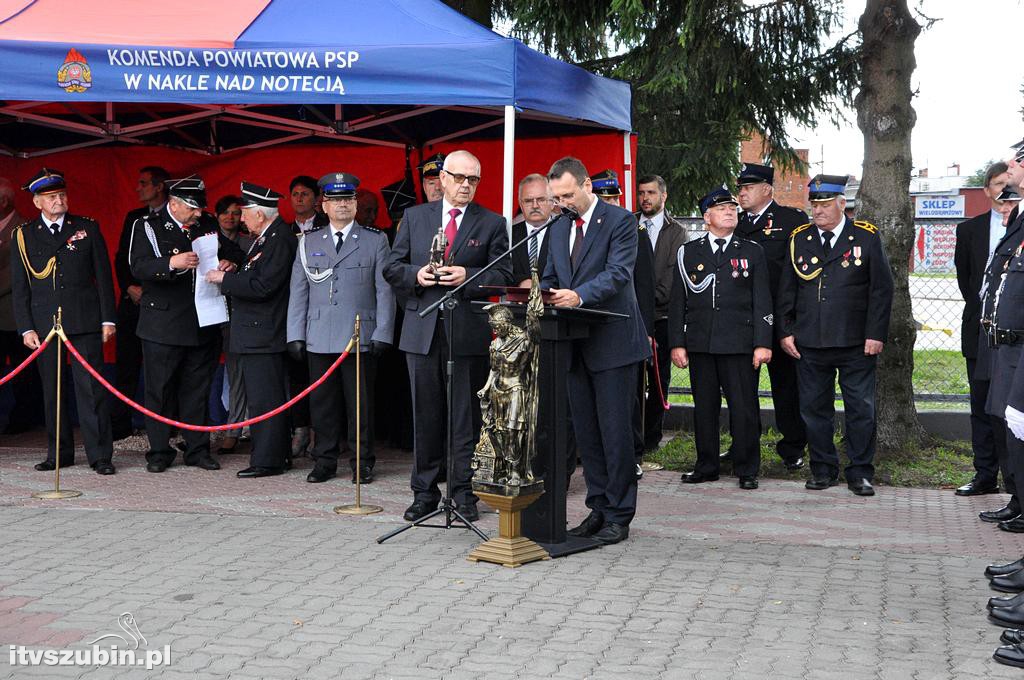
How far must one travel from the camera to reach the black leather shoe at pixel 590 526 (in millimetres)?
6152

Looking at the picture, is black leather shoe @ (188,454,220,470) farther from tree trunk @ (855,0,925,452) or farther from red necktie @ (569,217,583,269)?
tree trunk @ (855,0,925,452)

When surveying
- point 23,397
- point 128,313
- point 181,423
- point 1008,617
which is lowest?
point 1008,617

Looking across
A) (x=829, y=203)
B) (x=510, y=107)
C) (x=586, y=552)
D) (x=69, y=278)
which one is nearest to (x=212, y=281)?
(x=69, y=278)

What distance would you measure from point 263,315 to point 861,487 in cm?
411

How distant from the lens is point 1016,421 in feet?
14.7

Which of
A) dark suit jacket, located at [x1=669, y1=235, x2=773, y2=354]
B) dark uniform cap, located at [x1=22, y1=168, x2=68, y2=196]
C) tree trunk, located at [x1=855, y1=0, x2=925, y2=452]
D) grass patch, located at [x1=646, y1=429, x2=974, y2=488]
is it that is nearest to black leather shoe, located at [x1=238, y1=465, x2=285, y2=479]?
dark uniform cap, located at [x1=22, y1=168, x2=68, y2=196]

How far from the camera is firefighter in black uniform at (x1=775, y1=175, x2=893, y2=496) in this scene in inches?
288

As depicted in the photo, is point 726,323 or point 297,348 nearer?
point 726,323

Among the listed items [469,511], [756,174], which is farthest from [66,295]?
[756,174]

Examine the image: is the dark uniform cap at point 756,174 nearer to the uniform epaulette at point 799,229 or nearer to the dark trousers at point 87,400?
the uniform epaulette at point 799,229

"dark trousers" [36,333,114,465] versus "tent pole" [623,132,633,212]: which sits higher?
"tent pole" [623,132,633,212]

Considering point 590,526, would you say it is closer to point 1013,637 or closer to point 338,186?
point 1013,637

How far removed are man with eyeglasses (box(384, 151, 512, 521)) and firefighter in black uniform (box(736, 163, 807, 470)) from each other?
2.19 m

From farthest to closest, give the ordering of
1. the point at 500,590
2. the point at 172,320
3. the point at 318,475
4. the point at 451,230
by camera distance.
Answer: the point at 172,320 < the point at 318,475 < the point at 451,230 < the point at 500,590
